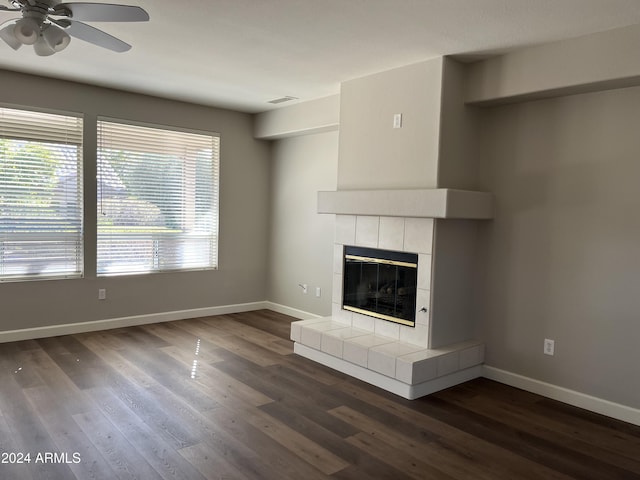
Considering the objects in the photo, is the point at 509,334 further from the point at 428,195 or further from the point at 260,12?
the point at 260,12

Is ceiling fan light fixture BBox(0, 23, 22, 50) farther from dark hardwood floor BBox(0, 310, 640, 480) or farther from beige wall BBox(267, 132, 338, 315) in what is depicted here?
beige wall BBox(267, 132, 338, 315)

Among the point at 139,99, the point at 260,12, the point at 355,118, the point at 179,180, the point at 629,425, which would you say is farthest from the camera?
the point at 179,180

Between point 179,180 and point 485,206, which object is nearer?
point 485,206

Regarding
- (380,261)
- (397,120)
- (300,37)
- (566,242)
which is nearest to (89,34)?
(300,37)

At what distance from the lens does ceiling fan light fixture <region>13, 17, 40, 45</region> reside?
2.30 m

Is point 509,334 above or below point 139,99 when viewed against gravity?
below

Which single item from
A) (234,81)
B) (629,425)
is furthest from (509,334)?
(234,81)

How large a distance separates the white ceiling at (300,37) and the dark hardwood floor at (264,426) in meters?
2.52

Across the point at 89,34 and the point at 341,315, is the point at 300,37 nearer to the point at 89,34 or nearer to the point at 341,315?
the point at 89,34

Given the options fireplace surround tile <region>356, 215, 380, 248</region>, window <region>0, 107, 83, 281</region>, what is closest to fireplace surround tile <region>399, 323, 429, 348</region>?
Answer: fireplace surround tile <region>356, 215, 380, 248</region>

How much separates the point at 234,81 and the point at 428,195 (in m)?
2.21

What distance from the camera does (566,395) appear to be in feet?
11.5

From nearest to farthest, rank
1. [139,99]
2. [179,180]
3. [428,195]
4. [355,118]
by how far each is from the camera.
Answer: [428,195] → [355,118] → [139,99] → [179,180]

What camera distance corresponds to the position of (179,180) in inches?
219
